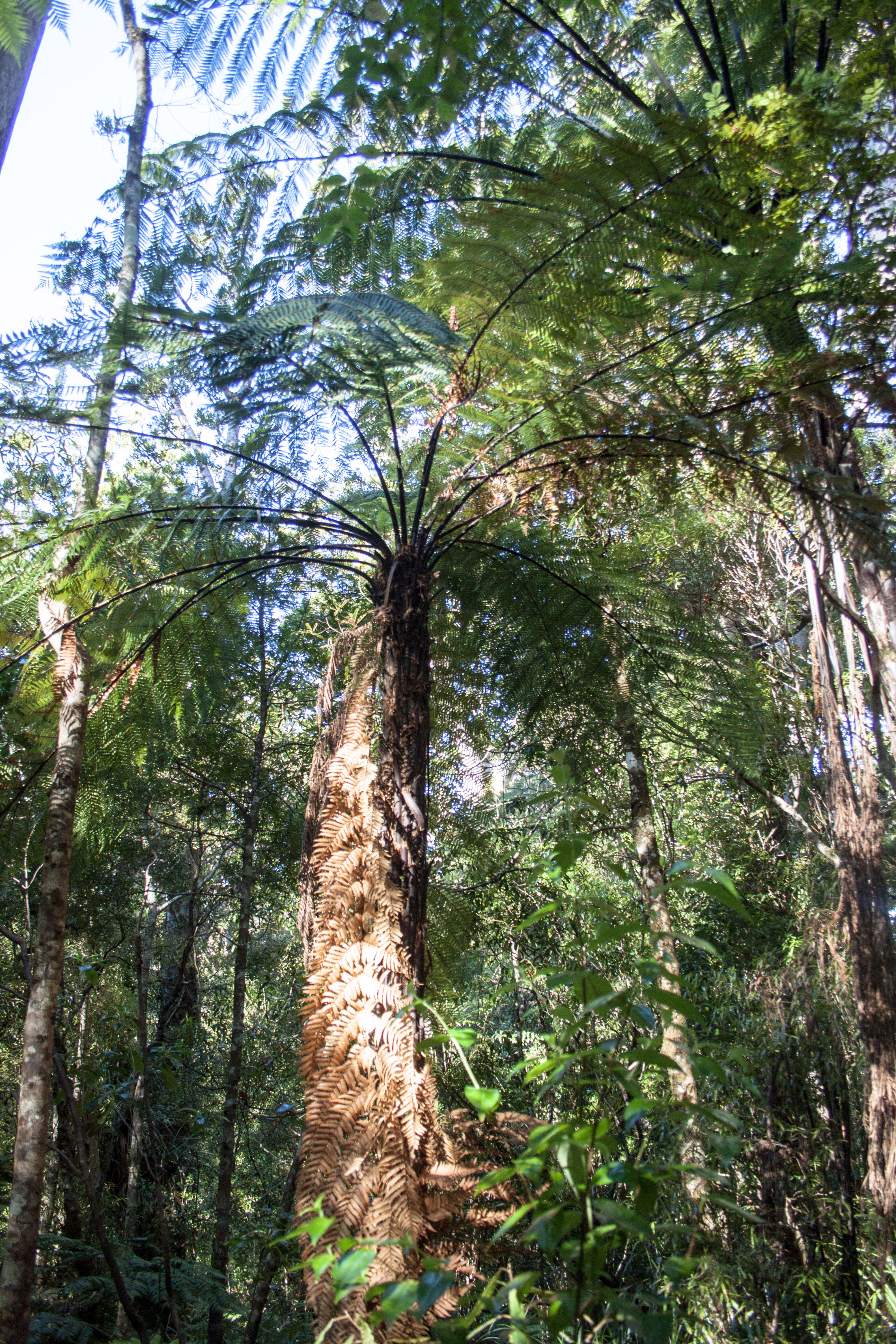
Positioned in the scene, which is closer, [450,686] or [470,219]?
[470,219]

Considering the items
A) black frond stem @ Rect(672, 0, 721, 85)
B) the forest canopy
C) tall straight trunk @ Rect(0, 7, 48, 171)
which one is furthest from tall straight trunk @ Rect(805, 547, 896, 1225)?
tall straight trunk @ Rect(0, 7, 48, 171)

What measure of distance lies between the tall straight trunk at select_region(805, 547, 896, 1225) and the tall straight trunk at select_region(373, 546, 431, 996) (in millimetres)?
1172

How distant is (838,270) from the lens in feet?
4.93

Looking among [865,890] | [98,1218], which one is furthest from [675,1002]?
[98,1218]

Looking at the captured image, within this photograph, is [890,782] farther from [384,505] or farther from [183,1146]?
[183,1146]

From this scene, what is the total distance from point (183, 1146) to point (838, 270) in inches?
246

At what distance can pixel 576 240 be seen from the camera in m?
1.67

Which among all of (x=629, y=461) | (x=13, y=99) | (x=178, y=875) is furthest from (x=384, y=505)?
(x=178, y=875)

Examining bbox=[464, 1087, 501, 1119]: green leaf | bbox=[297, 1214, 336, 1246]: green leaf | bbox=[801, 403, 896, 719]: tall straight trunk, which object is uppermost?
bbox=[801, 403, 896, 719]: tall straight trunk

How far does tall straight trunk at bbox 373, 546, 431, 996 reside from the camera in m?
1.50

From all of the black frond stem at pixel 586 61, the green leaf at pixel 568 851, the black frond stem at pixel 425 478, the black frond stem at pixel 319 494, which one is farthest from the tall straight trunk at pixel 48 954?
the green leaf at pixel 568 851

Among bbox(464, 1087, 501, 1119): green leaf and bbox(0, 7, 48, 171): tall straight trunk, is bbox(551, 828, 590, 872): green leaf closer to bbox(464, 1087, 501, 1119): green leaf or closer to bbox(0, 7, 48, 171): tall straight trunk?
bbox(464, 1087, 501, 1119): green leaf

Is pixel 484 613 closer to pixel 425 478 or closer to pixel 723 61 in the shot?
pixel 425 478

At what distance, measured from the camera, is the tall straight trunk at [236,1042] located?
351 centimetres
